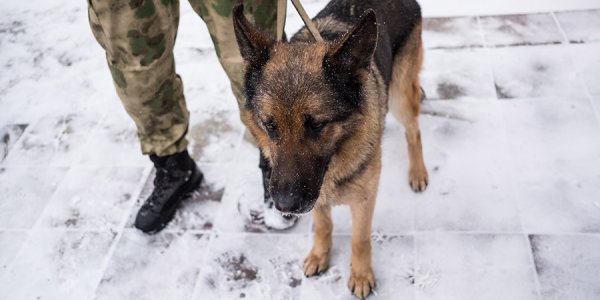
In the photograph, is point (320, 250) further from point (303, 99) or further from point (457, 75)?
point (457, 75)

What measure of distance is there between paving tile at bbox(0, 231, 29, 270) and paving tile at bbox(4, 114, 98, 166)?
648mm

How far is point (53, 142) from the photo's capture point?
12.8 feet

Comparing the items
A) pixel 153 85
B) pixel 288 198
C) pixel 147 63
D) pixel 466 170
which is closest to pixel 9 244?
pixel 153 85

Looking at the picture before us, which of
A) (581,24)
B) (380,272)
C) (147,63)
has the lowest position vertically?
(581,24)

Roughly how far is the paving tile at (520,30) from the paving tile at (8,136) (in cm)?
403

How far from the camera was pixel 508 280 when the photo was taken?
256 centimetres

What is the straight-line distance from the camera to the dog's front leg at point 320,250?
2.66 m

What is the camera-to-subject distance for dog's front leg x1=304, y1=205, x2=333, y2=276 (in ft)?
8.72

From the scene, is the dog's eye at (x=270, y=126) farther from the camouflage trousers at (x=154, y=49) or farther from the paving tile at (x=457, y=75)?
the paving tile at (x=457, y=75)

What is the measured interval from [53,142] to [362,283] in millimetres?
2786

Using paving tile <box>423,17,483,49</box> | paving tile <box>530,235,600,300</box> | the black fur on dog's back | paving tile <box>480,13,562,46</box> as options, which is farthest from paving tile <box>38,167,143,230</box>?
paving tile <box>480,13,562,46</box>

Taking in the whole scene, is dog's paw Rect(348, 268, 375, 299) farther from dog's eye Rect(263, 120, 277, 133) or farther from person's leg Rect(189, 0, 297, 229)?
dog's eye Rect(263, 120, 277, 133)

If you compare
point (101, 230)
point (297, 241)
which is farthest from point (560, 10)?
point (101, 230)

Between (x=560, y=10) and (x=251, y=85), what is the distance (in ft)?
11.6
